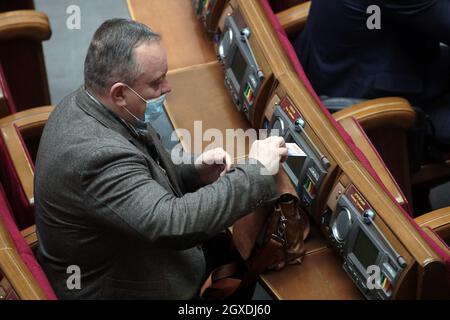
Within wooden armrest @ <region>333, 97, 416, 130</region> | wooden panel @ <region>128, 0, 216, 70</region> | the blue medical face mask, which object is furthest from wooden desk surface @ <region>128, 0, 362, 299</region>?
the blue medical face mask

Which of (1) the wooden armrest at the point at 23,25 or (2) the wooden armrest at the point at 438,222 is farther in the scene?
(1) the wooden armrest at the point at 23,25

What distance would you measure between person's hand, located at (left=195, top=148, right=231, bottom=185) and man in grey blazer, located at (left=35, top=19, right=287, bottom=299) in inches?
1.5

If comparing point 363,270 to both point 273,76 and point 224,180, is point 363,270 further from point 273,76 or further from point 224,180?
point 273,76

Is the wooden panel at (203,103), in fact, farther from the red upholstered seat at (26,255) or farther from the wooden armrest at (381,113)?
the red upholstered seat at (26,255)

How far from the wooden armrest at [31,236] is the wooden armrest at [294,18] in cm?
136

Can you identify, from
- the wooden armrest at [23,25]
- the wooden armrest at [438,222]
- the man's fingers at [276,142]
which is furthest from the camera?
the wooden armrest at [23,25]

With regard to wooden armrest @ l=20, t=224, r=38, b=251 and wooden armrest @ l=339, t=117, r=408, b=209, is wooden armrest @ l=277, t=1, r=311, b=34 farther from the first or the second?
wooden armrest @ l=20, t=224, r=38, b=251

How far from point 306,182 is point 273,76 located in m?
0.39

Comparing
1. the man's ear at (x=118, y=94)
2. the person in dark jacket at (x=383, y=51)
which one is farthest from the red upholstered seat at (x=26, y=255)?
the person in dark jacket at (x=383, y=51)

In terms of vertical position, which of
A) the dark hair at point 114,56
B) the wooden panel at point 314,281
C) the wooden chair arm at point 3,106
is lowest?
the wooden panel at point 314,281

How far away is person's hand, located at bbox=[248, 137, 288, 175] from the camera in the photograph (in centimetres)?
183

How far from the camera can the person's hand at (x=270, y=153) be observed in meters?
1.83
